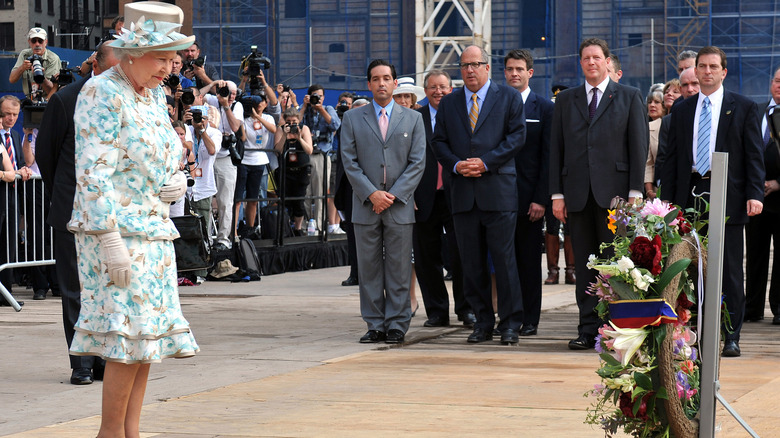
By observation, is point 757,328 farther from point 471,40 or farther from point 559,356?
point 471,40

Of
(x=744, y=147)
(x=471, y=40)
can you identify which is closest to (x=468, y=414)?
(x=744, y=147)

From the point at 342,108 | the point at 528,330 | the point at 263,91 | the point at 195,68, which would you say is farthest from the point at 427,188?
the point at 342,108

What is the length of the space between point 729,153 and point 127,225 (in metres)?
4.56

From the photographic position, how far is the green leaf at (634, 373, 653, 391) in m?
4.55

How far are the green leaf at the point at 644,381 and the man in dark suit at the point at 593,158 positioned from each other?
11.7 feet

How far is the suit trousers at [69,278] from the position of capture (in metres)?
6.75

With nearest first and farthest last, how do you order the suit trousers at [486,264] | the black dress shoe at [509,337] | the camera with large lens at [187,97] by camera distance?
the black dress shoe at [509,337] → the suit trousers at [486,264] → the camera with large lens at [187,97]

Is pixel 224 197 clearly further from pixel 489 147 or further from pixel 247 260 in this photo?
pixel 489 147

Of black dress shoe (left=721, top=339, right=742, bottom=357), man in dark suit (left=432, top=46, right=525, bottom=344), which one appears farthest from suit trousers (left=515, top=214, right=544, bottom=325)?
black dress shoe (left=721, top=339, right=742, bottom=357)

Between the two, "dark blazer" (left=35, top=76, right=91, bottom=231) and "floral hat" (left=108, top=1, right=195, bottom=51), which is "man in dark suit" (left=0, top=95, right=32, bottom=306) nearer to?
"dark blazer" (left=35, top=76, right=91, bottom=231)

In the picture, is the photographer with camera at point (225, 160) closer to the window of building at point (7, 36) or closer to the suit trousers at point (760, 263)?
the suit trousers at point (760, 263)

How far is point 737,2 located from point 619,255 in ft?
108

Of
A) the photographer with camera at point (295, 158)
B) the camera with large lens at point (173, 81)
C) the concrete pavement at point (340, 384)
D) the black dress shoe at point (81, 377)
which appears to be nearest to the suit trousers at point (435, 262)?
the concrete pavement at point (340, 384)

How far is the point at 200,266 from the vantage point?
11.3 metres
